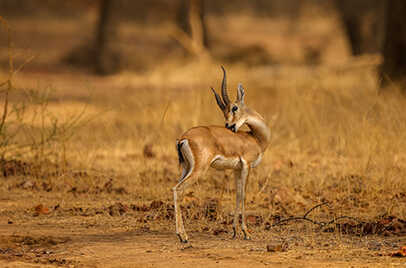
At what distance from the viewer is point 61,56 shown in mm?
22766

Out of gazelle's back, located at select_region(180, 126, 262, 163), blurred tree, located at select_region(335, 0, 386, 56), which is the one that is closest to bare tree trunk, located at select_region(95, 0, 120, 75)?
blurred tree, located at select_region(335, 0, 386, 56)

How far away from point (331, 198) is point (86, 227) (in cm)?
210

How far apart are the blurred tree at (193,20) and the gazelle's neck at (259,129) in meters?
15.5

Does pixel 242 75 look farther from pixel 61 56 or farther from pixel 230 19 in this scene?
pixel 230 19

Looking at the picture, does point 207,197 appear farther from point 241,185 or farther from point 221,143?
point 221,143

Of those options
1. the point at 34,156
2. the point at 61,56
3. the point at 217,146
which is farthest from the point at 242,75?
the point at 61,56

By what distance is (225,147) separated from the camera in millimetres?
4043

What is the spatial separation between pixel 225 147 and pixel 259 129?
36 cm

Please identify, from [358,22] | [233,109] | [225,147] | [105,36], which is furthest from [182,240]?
[358,22]

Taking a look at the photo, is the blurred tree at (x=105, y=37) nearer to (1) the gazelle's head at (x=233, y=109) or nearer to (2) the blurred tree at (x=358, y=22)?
(2) the blurred tree at (x=358, y=22)

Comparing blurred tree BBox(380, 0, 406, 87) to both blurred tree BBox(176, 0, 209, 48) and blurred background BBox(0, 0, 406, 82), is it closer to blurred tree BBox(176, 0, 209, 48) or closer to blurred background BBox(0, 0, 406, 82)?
blurred background BBox(0, 0, 406, 82)

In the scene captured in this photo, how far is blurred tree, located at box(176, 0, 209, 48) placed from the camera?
19.6 metres

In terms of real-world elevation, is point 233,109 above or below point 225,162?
above

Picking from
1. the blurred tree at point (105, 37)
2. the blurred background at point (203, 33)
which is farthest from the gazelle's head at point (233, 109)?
the blurred tree at point (105, 37)
